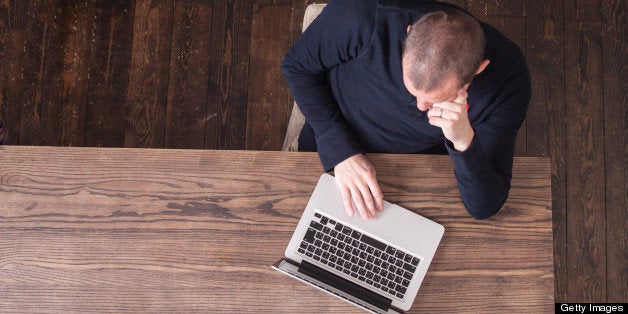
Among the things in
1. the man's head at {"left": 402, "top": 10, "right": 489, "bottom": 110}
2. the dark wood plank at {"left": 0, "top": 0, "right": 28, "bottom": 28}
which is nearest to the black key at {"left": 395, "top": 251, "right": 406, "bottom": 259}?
the man's head at {"left": 402, "top": 10, "right": 489, "bottom": 110}

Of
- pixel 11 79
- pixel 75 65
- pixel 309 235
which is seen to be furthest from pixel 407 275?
pixel 11 79

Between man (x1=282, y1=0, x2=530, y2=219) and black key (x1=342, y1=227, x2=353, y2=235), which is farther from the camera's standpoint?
black key (x1=342, y1=227, x2=353, y2=235)

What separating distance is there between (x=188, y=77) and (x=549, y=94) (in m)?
1.33

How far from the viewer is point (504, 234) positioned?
124cm

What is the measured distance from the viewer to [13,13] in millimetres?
2092

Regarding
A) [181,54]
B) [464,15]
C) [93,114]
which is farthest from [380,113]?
[93,114]

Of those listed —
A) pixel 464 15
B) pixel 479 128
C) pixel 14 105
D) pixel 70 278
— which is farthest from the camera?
pixel 14 105

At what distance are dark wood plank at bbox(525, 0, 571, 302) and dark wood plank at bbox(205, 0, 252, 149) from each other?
1.06 meters

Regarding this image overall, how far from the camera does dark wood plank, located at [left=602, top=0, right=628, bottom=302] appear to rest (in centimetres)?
205

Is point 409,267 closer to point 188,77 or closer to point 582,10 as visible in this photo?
point 188,77

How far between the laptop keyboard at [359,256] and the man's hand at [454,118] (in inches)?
10.8

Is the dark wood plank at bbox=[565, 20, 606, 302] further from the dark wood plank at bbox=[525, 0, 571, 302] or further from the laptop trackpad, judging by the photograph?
the laptop trackpad

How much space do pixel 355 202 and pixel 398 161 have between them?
14 cm

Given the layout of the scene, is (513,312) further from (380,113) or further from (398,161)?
(380,113)
